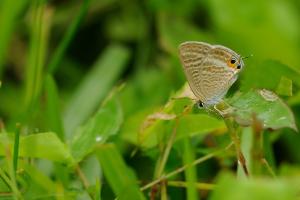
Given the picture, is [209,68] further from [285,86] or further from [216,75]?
[285,86]

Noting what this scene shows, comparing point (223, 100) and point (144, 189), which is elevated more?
point (223, 100)

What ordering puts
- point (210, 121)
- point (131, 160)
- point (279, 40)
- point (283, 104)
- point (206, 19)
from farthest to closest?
point (206, 19) < point (279, 40) < point (131, 160) < point (210, 121) < point (283, 104)

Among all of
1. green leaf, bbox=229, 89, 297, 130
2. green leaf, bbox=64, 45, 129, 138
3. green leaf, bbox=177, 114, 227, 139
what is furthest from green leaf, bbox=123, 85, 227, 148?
green leaf, bbox=64, 45, 129, 138

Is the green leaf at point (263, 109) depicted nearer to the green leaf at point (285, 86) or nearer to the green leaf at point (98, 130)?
the green leaf at point (285, 86)

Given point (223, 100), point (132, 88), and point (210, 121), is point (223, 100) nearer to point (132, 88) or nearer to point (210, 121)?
point (210, 121)

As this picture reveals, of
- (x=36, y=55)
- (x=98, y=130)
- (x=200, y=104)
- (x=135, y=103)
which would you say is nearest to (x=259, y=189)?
(x=200, y=104)

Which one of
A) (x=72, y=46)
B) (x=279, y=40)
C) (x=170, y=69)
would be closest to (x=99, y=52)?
(x=72, y=46)

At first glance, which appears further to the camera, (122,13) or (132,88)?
(122,13)
